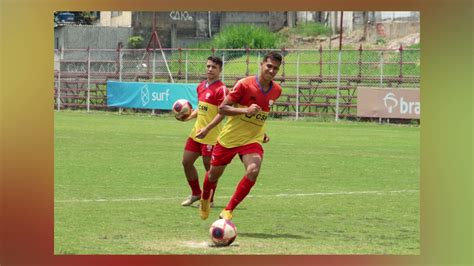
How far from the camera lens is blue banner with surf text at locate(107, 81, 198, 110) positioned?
3362 cm

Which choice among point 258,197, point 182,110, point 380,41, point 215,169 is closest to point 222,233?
point 215,169

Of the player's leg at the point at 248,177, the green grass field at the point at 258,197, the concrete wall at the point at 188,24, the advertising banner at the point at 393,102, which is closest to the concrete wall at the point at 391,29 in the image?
the concrete wall at the point at 188,24

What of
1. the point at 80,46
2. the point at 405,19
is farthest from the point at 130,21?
the point at 405,19

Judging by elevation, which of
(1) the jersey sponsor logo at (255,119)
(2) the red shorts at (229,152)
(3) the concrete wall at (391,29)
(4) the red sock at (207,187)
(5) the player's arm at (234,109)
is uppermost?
(3) the concrete wall at (391,29)

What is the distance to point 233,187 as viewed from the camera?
51.1 ft

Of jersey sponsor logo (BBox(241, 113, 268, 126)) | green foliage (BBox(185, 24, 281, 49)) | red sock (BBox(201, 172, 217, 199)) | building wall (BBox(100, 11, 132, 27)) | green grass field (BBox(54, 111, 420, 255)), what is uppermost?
building wall (BBox(100, 11, 132, 27))

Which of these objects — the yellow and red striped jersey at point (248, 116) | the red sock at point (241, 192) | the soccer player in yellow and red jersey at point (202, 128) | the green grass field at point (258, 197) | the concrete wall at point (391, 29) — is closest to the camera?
the green grass field at point (258, 197)

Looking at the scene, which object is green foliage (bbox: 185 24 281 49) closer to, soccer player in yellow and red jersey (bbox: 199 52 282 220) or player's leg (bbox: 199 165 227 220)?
player's leg (bbox: 199 165 227 220)

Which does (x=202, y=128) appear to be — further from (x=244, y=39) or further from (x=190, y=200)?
(x=244, y=39)

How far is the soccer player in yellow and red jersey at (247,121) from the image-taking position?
1027 cm

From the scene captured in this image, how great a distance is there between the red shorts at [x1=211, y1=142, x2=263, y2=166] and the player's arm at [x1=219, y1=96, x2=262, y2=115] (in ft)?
1.47

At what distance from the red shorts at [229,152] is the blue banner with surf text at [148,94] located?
872 inches

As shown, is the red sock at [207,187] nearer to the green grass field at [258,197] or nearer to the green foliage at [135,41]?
the green grass field at [258,197]

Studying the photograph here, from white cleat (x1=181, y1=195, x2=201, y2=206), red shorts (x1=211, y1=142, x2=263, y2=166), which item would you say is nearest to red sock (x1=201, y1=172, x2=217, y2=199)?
red shorts (x1=211, y1=142, x2=263, y2=166)
